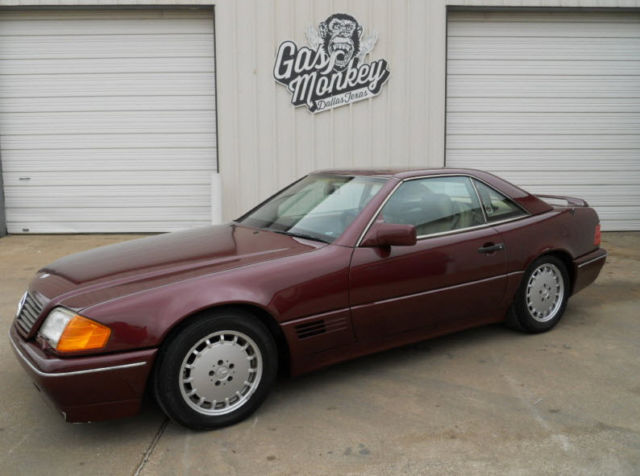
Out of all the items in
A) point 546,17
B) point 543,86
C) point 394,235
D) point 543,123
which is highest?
point 546,17

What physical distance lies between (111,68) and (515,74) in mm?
6048

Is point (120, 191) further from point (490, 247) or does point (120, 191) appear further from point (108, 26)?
point (490, 247)

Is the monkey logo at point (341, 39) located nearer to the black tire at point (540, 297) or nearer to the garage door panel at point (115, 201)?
the garage door panel at point (115, 201)

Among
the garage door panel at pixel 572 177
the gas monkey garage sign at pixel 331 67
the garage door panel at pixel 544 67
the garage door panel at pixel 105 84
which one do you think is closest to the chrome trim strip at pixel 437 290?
the gas monkey garage sign at pixel 331 67

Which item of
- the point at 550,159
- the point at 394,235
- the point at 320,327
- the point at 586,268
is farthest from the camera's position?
the point at 550,159

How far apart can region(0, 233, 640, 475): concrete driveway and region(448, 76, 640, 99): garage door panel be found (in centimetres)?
573

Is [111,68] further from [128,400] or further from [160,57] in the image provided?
[128,400]

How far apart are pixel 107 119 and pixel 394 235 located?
23.3 feet

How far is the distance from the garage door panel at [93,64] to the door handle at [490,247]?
20.7 ft

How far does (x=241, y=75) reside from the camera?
9016mm

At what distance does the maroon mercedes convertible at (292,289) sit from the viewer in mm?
2969

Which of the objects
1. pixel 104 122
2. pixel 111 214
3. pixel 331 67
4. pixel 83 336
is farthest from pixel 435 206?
pixel 104 122

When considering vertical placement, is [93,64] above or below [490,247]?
above

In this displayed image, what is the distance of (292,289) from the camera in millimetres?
3377
